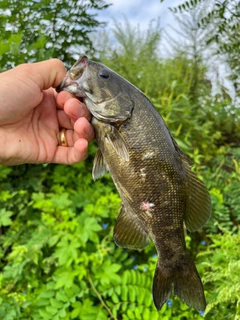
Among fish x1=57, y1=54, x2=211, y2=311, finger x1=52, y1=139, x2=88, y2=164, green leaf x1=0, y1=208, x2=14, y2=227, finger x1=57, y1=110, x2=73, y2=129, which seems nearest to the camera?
fish x1=57, y1=54, x2=211, y2=311

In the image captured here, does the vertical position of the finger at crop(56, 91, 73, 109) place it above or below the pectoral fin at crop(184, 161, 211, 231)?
above

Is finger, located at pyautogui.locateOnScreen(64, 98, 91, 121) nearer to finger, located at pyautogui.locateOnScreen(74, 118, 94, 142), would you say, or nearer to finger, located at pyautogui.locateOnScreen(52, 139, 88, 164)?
finger, located at pyautogui.locateOnScreen(74, 118, 94, 142)

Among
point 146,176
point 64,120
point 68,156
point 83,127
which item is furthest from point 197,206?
point 64,120

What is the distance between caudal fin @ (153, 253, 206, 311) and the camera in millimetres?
1575

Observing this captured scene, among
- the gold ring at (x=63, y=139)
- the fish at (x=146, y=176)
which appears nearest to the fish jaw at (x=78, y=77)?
the fish at (x=146, y=176)

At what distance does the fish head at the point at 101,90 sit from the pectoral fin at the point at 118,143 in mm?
52

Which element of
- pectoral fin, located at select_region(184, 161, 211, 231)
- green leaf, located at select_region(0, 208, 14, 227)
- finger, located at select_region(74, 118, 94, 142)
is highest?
finger, located at select_region(74, 118, 94, 142)

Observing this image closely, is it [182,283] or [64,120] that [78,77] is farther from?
[182,283]

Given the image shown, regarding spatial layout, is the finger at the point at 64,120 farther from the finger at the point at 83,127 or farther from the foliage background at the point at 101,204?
the foliage background at the point at 101,204

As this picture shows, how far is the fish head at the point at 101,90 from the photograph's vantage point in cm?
153

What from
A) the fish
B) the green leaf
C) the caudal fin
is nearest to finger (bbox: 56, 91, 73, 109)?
the fish

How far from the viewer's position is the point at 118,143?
1.49 meters

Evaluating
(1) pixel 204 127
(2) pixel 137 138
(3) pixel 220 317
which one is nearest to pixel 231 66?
(1) pixel 204 127

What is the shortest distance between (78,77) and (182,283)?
1.03 m
